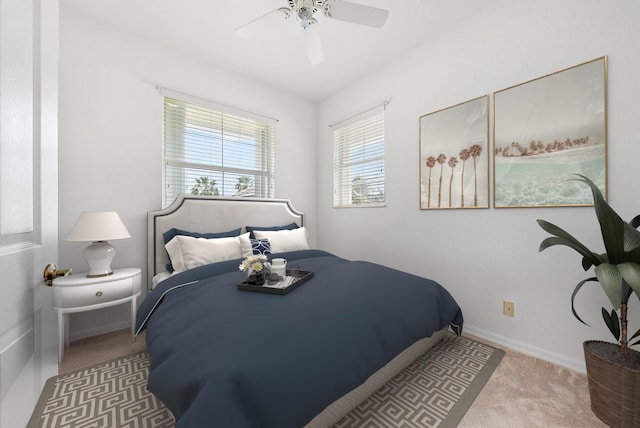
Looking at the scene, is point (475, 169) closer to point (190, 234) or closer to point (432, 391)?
point (432, 391)

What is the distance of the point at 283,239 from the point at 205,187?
3.62ft

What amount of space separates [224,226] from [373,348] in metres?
2.17

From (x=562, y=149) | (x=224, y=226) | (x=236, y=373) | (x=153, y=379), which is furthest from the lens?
(x=224, y=226)

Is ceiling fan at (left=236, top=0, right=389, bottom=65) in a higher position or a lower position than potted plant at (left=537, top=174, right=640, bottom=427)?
higher

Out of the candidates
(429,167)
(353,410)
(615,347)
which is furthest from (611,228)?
(353,410)

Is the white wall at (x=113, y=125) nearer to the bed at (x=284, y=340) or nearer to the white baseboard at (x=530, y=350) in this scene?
the bed at (x=284, y=340)

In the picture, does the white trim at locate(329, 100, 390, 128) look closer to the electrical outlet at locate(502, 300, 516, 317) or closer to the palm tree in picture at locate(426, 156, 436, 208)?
the palm tree in picture at locate(426, 156, 436, 208)

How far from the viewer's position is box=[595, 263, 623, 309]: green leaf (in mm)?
1130

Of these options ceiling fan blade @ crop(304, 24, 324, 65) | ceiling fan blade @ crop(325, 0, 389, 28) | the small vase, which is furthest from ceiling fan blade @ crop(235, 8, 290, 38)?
the small vase

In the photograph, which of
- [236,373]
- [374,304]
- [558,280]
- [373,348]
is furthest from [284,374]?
[558,280]

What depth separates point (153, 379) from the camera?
1036mm

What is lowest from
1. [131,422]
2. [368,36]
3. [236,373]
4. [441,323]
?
[131,422]

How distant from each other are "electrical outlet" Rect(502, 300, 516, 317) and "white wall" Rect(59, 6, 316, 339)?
3278 mm

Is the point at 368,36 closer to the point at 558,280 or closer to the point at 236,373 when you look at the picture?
the point at 558,280
